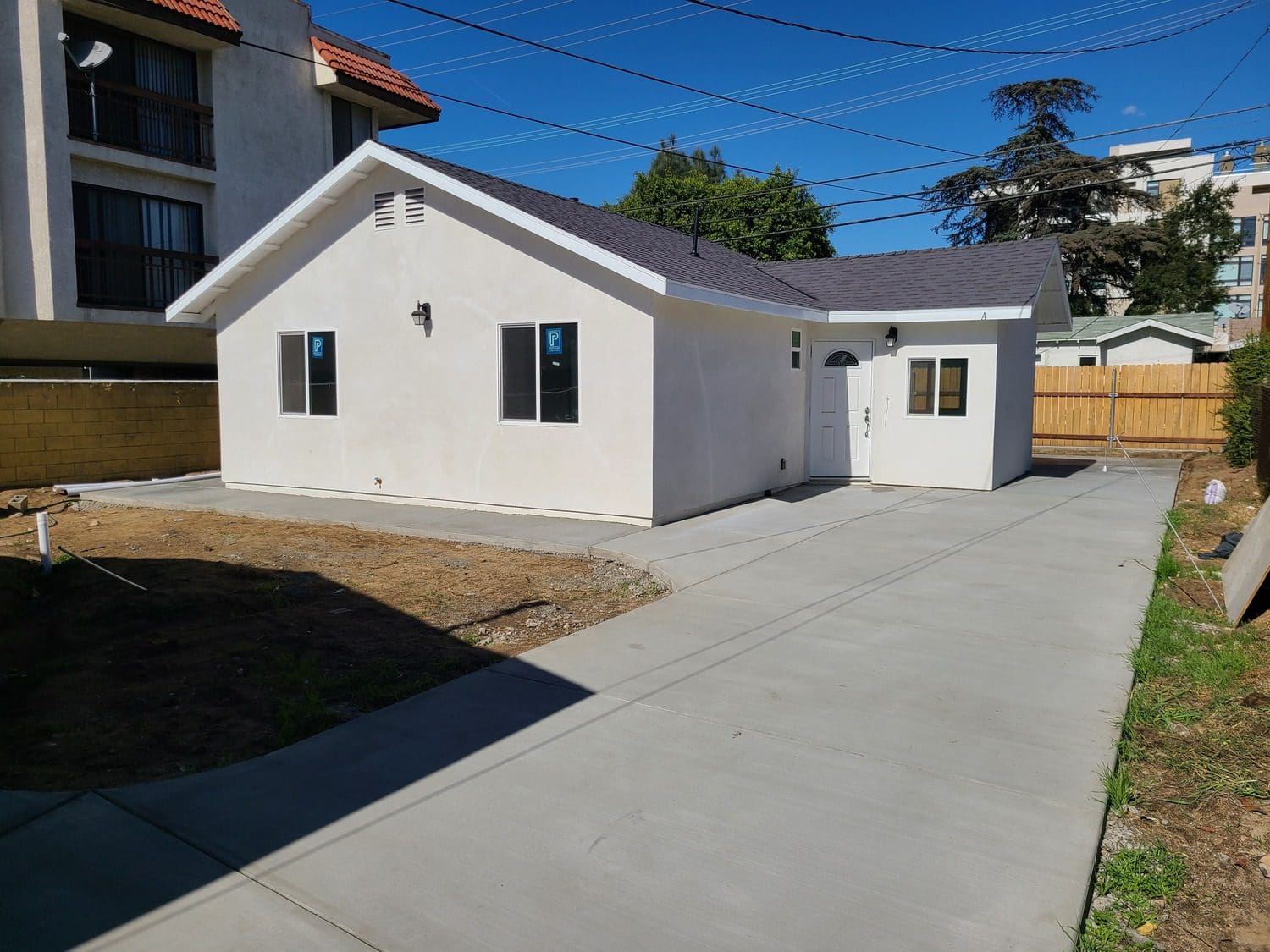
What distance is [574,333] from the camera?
448 inches

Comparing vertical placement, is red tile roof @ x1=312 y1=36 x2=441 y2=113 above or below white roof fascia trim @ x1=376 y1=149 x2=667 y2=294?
above

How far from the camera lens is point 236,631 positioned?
6855 millimetres

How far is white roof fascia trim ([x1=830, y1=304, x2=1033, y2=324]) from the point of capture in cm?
1354

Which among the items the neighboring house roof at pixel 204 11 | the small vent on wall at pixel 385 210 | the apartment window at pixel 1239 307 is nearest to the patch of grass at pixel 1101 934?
the small vent on wall at pixel 385 210

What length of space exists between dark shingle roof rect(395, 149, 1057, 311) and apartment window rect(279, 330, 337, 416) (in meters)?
3.35

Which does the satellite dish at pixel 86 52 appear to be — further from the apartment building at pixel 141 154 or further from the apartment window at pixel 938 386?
the apartment window at pixel 938 386

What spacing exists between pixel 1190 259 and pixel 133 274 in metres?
41.8

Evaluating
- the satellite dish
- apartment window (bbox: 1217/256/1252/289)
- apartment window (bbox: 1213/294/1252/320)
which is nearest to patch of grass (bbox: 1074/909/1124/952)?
the satellite dish

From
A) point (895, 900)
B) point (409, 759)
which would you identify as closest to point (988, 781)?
point (895, 900)

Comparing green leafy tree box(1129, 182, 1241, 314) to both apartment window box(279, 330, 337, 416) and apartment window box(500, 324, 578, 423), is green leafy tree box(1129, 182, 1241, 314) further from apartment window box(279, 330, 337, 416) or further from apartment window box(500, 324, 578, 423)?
apartment window box(279, 330, 337, 416)

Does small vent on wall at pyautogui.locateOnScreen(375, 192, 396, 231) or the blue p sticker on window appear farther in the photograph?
small vent on wall at pyautogui.locateOnScreen(375, 192, 396, 231)

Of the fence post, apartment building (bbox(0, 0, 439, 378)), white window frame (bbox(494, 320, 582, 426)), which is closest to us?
white window frame (bbox(494, 320, 582, 426))

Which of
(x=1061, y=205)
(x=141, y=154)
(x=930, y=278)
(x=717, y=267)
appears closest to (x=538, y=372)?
(x=717, y=267)

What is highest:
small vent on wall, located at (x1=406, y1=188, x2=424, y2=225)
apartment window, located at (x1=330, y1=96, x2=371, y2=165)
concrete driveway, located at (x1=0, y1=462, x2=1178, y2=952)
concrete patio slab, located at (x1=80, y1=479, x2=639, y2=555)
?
apartment window, located at (x1=330, y1=96, x2=371, y2=165)
